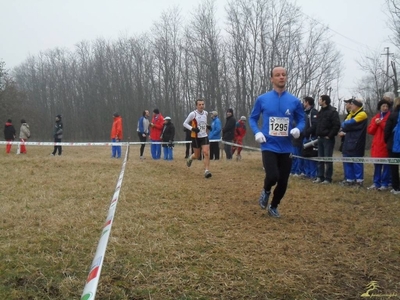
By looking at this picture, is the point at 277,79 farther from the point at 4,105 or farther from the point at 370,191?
the point at 4,105

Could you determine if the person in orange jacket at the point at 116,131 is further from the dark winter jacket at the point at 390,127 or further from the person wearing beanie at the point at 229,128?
the dark winter jacket at the point at 390,127

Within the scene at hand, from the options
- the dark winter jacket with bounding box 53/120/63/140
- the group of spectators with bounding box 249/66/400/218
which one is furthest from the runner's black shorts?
the dark winter jacket with bounding box 53/120/63/140

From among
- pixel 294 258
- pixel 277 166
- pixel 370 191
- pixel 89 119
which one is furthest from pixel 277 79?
pixel 89 119

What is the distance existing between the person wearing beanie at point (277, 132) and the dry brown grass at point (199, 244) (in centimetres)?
Answer: 55

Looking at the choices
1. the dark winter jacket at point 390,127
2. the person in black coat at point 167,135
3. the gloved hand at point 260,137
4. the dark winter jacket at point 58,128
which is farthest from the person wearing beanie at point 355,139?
the dark winter jacket at point 58,128

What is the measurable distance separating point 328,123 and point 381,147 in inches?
52.9

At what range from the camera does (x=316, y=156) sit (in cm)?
961

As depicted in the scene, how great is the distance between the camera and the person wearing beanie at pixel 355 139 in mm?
8039

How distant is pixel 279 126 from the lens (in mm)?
5223

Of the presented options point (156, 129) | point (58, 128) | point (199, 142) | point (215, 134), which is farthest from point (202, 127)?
point (58, 128)

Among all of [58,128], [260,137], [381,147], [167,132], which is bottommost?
[381,147]

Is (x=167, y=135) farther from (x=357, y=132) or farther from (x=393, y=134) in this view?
(x=393, y=134)

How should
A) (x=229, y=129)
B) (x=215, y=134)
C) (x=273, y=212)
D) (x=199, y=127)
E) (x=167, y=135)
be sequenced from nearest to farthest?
(x=273, y=212) < (x=199, y=127) < (x=229, y=129) < (x=215, y=134) < (x=167, y=135)

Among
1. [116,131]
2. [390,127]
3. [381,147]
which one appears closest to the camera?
[390,127]
